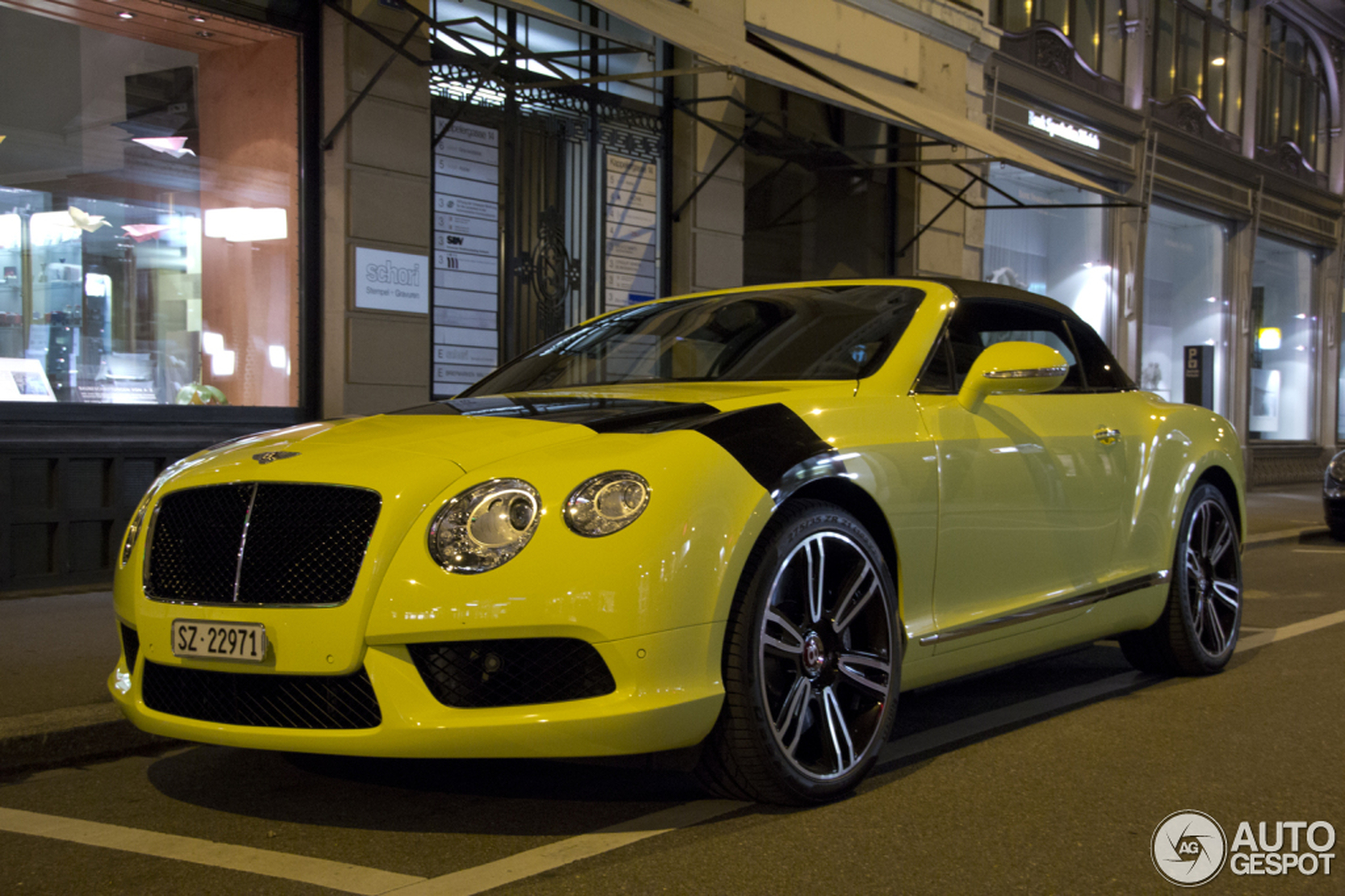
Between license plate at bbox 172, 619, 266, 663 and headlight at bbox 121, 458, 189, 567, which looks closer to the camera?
license plate at bbox 172, 619, 266, 663

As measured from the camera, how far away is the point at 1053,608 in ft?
15.6

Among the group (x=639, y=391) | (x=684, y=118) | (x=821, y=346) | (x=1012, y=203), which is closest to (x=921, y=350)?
(x=821, y=346)

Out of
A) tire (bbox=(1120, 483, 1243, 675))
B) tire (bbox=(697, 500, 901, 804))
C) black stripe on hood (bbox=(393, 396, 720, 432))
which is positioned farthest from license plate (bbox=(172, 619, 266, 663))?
tire (bbox=(1120, 483, 1243, 675))

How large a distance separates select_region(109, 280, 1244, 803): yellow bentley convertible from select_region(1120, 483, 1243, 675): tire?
87 centimetres

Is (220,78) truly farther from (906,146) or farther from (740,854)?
(740,854)

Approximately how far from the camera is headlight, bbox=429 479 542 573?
324cm

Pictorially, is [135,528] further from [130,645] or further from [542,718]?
[542,718]

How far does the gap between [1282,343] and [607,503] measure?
84.6ft

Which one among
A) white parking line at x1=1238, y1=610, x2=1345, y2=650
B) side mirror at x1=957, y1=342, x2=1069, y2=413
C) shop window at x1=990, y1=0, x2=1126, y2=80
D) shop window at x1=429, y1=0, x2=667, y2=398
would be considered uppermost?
shop window at x1=990, y1=0, x2=1126, y2=80

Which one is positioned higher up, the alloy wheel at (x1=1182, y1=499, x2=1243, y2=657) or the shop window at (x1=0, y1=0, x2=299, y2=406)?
the shop window at (x1=0, y1=0, x2=299, y2=406)

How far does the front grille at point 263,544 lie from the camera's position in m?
3.34

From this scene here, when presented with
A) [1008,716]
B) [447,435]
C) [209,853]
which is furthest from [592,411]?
[1008,716]

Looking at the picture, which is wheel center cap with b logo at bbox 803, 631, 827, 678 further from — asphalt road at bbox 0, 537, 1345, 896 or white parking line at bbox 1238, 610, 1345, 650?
white parking line at bbox 1238, 610, 1345, 650

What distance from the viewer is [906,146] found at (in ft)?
45.3
